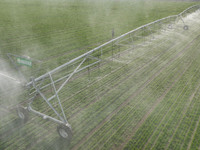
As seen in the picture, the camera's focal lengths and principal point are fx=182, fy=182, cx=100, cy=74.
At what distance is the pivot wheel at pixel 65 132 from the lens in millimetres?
5965

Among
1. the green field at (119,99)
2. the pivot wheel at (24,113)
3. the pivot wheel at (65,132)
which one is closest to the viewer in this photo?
the pivot wheel at (65,132)

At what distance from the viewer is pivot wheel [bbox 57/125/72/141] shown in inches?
235

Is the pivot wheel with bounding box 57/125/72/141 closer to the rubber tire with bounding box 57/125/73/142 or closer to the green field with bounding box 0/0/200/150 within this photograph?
the rubber tire with bounding box 57/125/73/142

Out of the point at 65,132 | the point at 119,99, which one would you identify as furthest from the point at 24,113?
the point at 119,99

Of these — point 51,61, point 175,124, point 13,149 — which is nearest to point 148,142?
point 175,124

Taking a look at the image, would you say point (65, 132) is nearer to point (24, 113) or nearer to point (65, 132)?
point (65, 132)

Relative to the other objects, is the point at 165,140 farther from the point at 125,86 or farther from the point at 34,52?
the point at 34,52

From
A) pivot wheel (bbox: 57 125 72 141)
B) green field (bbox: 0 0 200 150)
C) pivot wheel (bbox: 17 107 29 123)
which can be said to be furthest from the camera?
pivot wheel (bbox: 17 107 29 123)

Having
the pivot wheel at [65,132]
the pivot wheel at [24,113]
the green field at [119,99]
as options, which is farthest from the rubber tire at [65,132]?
the pivot wheel at [24,113]

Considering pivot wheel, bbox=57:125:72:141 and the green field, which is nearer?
pivot wheel, bbox=57:125:72:141

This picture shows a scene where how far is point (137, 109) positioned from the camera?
26.1 feet

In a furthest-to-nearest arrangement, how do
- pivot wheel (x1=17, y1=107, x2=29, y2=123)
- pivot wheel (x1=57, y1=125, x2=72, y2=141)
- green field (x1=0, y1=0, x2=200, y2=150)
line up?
pivot wheel (x1=17, y1=107, x2=29, y2=123), green field (x1=0, y1=0, x2=200, y2=150), pivot wheel (x1=57, y1=125, x2=72, y2=141)

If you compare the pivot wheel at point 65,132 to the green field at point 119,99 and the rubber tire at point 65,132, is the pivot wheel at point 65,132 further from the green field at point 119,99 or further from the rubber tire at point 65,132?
the green field at point 119,99

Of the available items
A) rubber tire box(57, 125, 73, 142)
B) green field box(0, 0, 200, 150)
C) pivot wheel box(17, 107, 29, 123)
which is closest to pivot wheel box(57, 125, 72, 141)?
rubber tire box(57, 125, 73, 142)
